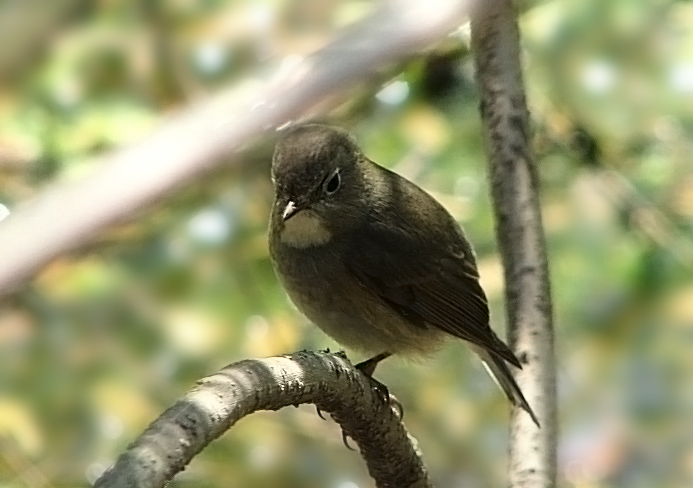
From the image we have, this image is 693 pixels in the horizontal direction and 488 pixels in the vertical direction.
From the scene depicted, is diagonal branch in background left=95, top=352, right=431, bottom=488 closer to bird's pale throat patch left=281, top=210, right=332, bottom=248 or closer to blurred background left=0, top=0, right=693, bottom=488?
bird's pale throat patch left=281, top=210, right=332, bottom=248

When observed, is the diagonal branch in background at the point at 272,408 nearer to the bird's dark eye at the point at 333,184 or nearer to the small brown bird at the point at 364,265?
the small brown bird at the point at 364,265

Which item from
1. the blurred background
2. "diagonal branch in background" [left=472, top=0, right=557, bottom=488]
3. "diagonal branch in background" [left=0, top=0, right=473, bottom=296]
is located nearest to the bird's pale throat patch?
"diagonal branch in background" [left=472, top=0, right=557, bottom=488]

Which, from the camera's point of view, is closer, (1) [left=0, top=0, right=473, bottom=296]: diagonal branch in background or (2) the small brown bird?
(1) [left=0, top=0, right=473, bottom=296]: diagonal branch in background

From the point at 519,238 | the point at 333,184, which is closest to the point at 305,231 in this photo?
the point at 333,184

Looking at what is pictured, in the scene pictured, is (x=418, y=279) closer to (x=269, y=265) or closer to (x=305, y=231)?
(x=305, y=231)

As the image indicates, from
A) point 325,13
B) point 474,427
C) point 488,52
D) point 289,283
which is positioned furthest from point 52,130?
point 474,427

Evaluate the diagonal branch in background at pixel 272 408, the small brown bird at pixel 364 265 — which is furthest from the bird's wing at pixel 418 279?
the diagonal branch in background at pixel 272 408
